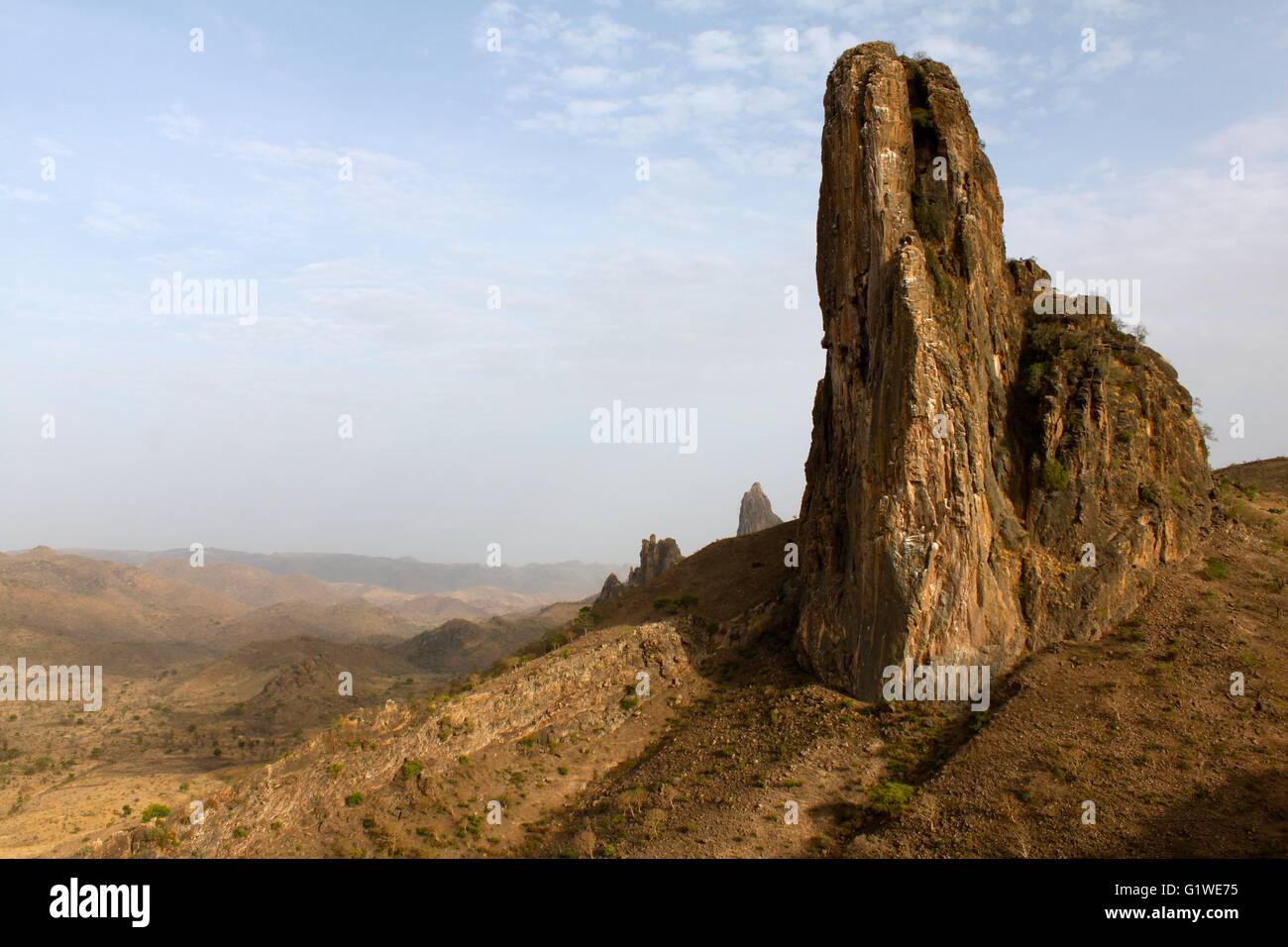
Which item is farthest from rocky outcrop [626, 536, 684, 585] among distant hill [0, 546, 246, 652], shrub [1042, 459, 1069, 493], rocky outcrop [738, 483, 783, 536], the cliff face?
distant hill [0, 546, 246, 652]

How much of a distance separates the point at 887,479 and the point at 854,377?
509 cm

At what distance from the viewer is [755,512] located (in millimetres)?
91125

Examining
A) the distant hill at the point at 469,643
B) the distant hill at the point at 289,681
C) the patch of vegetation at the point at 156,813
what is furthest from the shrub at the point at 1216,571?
the distant hill at the point at 469,643

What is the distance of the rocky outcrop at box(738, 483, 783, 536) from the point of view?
90188mm

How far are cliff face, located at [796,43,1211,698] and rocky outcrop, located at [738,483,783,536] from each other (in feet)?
176

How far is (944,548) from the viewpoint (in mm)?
28578

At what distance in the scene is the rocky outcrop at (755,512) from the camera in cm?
9019

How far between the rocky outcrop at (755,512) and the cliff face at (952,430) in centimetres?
5363

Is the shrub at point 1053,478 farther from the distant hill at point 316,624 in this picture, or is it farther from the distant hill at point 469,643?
the distant hill at point 316,624

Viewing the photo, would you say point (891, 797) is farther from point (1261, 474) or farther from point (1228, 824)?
point (1261, 474)

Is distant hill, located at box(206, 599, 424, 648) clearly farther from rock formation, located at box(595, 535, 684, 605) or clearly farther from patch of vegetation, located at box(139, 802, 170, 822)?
patch of vegetation, located at box(139, 802, 170, 822)
